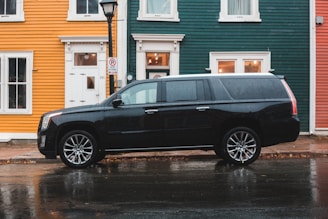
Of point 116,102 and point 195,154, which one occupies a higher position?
point 116,102

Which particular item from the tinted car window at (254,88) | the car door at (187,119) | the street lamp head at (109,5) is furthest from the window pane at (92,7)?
the tinted car window at (254,88)

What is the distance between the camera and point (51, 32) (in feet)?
53.1

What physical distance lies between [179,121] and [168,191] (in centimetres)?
311

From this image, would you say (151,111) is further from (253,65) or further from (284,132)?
(253,65)

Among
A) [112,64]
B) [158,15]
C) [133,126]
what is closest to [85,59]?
[158,15]

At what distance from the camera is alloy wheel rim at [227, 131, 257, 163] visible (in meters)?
10.5

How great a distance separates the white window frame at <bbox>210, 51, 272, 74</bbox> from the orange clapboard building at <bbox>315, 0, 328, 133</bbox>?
1701mm

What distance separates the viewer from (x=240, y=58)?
16.5 m

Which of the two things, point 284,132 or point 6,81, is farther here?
point 6,81

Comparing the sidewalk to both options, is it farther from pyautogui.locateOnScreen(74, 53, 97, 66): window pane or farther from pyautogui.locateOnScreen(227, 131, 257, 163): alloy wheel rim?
pyautogui.locateOnScreen(74, 53, 97, 66): window pane

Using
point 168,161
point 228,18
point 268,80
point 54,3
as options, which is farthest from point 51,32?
point 268,80

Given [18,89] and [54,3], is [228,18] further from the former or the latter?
[18,89]

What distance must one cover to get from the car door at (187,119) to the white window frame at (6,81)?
714 cm

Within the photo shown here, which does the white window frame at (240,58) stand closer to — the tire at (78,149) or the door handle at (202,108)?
the door handle at (202,108)
